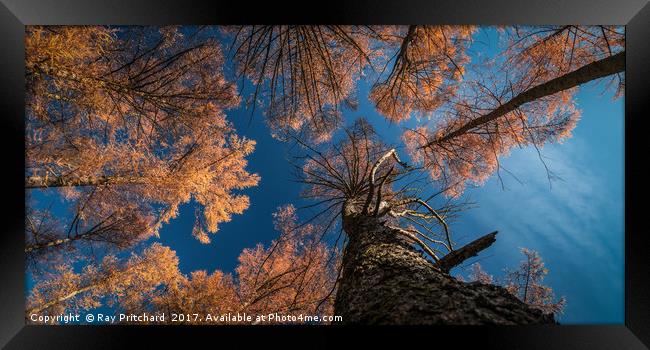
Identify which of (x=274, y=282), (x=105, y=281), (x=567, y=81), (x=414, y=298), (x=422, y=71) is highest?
(x=422, y=71)

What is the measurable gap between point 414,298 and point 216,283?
2.19m

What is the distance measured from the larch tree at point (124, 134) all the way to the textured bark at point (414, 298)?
201 centimetres

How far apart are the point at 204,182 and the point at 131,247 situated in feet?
3.78

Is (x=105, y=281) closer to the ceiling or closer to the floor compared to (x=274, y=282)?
closer to the ceiling

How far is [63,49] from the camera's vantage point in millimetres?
1795

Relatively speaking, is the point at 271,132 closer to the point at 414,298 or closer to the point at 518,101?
the point at 414,298

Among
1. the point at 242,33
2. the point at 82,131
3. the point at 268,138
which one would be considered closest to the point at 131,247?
the point at 82,131

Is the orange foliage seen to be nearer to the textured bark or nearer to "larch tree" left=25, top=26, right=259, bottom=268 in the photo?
"larch tree" left=25, top=26, right=259, bottom=268

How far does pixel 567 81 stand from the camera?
1960 mm
